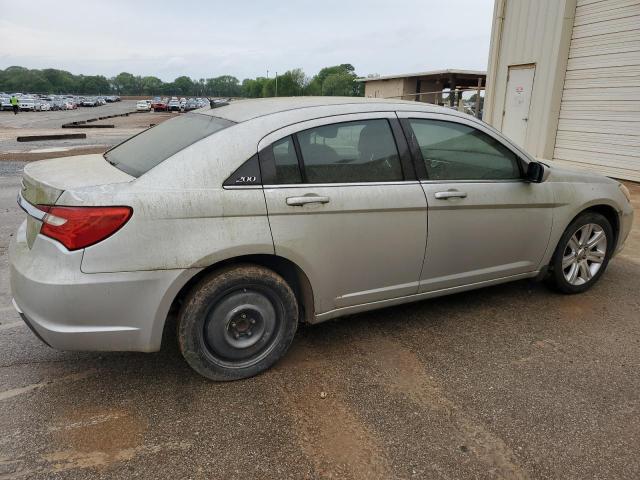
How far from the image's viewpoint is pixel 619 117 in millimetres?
9352

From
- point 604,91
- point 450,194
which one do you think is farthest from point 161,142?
point 604,91

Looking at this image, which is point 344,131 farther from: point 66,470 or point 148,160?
point 66,470

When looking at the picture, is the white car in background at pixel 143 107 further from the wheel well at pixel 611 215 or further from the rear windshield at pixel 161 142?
the wheel well at pixel 611 215

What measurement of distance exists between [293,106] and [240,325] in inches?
56.9

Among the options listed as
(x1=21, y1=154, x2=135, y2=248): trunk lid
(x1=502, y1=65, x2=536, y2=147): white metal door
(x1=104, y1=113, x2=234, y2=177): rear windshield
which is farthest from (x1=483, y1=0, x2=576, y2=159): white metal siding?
(x1=21, y1=154, x2=135, y2=248): trunk lid

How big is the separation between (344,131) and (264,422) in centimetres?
184

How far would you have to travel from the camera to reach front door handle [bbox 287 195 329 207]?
9.29ft

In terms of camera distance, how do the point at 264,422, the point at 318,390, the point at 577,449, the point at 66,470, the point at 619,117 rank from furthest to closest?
1. the point at 619,117
2. the point at 318,390
3. the point at 264,422
4. the point at 577,449
5. the point at 66,470

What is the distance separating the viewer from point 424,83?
102 feet

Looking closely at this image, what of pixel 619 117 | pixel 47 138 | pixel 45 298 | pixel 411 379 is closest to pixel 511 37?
pixel 619 117

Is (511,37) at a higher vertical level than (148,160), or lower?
higher

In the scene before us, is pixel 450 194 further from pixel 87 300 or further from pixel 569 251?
pixel 87 300

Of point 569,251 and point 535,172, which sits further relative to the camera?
point 569,251

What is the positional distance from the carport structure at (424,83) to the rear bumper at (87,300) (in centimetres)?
2288
